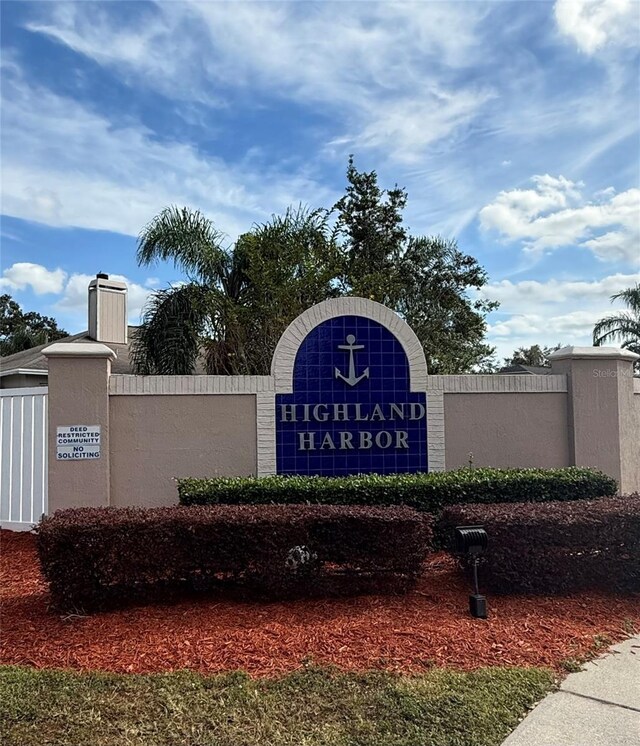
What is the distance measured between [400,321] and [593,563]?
391cm

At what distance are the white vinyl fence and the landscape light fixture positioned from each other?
5.79 meters

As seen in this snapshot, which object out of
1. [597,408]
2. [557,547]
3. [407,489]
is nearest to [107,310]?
[407,489]

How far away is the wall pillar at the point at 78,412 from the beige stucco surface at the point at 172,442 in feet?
0.52

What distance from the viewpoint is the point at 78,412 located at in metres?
7.36

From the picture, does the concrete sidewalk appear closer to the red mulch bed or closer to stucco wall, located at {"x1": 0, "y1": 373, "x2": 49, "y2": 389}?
the red mulch bed

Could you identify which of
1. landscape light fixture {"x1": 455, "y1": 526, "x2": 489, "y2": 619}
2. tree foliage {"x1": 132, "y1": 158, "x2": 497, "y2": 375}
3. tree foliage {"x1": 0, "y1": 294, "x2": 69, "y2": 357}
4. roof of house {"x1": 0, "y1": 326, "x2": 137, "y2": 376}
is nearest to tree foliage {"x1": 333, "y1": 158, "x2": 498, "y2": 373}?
tree foliage {"x1": 132, "y1": 158, "x2": 497, "y2": 375}

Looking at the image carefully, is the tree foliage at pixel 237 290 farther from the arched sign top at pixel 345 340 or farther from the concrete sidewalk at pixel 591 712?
the concrete sidewalk at pixel 591 712

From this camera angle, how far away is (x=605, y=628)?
15.8 ft

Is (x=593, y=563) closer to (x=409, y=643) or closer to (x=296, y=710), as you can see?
(x=409, y=643)

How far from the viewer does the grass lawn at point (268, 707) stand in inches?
124

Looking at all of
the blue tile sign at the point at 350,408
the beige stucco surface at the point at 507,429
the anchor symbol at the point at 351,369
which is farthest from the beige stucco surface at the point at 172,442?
the beige stucco surface at the point at 507,429

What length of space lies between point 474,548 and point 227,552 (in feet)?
6.77

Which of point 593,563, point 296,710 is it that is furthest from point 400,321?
point 296,710

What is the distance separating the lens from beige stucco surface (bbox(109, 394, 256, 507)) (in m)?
7.52
